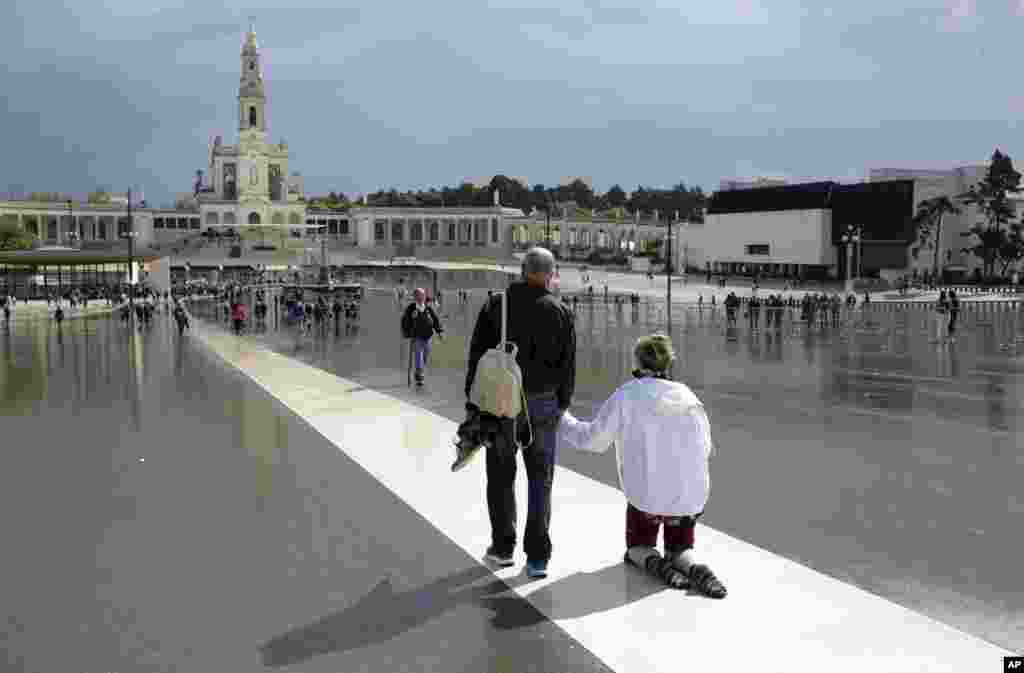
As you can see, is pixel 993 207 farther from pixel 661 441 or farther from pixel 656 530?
pixel 661 441

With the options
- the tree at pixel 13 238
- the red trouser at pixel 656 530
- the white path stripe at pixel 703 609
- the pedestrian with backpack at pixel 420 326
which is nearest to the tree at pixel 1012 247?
the pedestrian with backpack at pixel 420 326

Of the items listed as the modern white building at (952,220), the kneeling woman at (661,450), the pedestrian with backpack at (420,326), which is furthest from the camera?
the modern white building at (952,220)

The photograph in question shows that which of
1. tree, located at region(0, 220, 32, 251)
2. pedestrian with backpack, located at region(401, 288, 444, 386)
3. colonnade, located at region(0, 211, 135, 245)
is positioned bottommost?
pedestrian with backpack, located at region(401, 288, 444, 386)

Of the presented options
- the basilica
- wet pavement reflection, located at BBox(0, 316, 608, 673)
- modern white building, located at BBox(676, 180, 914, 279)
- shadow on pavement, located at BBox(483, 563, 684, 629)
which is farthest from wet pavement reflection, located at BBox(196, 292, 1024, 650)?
the basilica

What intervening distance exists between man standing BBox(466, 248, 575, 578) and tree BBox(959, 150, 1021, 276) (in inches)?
3486

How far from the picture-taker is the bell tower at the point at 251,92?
154 metres

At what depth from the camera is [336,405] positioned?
45.7 feet

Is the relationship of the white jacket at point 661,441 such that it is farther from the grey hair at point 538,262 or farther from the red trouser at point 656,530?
the grey hair at point 538,262

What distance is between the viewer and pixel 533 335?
625 centimetres

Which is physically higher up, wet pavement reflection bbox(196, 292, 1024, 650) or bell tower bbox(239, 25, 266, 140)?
bell tower bbox(239, 25, 266, 140)

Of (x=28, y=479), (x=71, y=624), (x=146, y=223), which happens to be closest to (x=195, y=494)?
(x=28, y=479)

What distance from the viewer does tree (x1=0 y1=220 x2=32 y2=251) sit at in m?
108

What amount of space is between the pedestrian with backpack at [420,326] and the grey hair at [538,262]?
1012cm

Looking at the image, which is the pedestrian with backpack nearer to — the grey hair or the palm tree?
the grey hair
